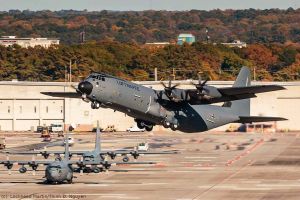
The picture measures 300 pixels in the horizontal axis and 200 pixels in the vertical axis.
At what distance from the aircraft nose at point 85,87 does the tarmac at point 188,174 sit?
16547 millimetres

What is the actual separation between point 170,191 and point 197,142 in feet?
222

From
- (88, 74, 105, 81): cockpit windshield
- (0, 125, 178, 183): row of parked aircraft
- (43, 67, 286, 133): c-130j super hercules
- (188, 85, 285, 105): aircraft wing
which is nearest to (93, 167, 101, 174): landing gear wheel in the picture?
(0, 125, 178, 183): row of parked aircraft

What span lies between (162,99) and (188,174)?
30.1 metres

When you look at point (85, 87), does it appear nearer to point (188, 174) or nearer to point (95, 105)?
point (95, 105)

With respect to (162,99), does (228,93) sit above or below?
above

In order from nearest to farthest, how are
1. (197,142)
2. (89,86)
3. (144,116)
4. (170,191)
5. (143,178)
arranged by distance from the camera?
(89,86) < (144,116) < (170,191) < (143,178) < (197,142)

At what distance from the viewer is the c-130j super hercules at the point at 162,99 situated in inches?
3939

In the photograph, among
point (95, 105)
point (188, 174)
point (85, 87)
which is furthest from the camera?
point (188, 174)

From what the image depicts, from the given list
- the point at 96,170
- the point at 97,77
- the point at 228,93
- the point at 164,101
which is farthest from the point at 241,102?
the point at 97,77

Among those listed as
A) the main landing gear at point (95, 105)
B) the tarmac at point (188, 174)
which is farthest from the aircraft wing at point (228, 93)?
the main landing gear at point (95, 105)

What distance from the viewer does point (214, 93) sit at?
10744 cm

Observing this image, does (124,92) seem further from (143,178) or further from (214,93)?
(143,178)

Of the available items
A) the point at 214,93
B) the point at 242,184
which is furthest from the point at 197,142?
the point at 214,93

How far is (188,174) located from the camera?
5281 inches
